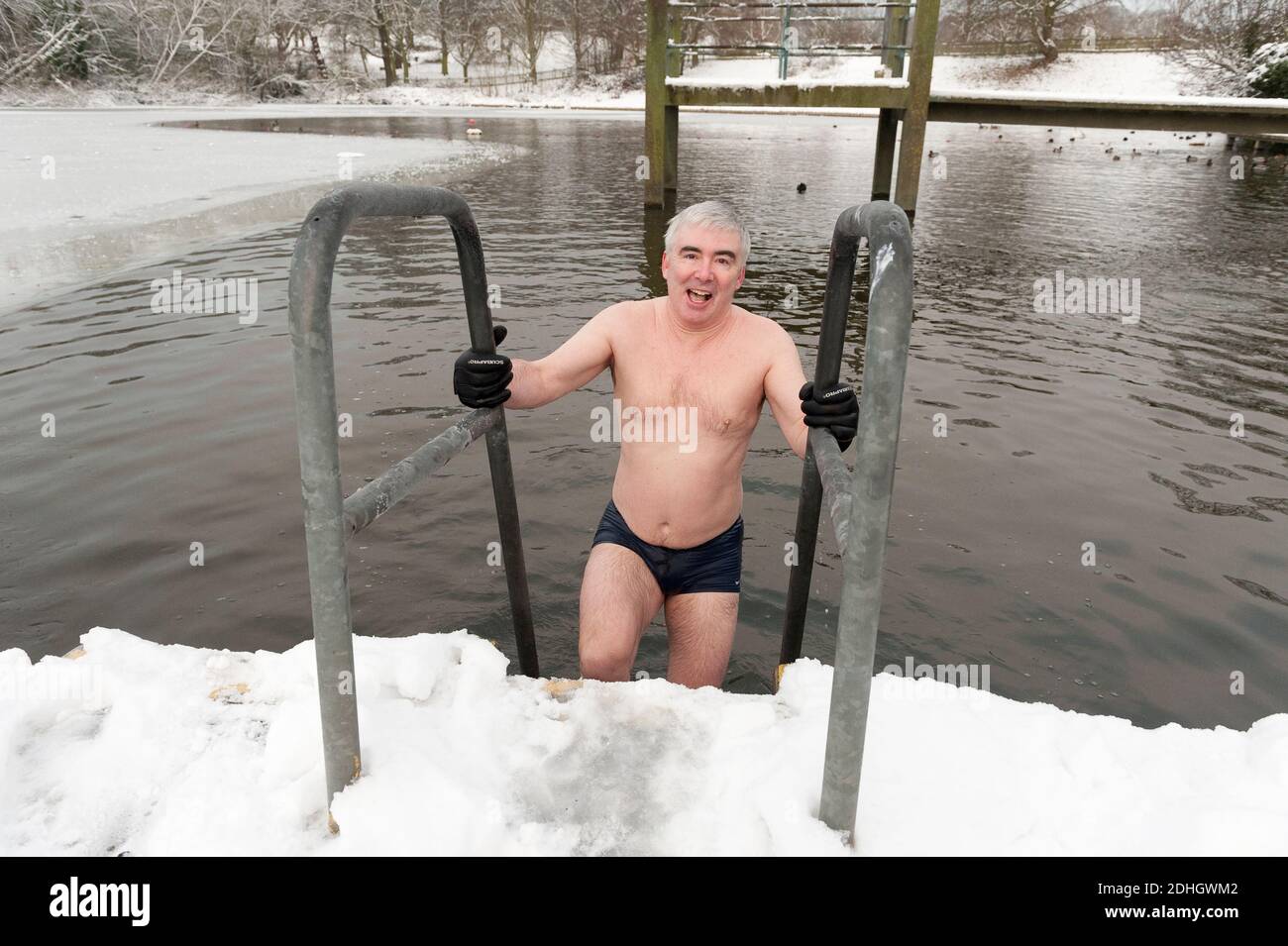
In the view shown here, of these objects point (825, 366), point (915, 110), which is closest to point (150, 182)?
point (915, 110)

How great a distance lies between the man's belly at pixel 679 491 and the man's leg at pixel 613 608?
0.14m

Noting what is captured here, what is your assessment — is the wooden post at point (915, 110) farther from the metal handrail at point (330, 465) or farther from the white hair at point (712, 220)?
the metal handrail at point (330, 465)

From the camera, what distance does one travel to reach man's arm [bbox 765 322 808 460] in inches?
102

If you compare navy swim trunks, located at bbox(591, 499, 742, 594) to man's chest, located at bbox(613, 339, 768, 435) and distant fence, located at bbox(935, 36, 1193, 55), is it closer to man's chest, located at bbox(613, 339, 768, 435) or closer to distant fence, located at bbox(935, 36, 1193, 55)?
man's chest, located at bbox(613, 339, 768, 435)

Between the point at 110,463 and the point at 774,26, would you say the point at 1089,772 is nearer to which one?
the point at 110,463

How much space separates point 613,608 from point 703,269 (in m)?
1.20

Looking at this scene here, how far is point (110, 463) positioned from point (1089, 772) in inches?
202

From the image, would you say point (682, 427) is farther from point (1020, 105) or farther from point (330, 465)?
point (1020, 105)

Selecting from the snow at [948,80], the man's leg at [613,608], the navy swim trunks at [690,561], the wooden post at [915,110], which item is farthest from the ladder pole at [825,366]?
the snow at [948,80]

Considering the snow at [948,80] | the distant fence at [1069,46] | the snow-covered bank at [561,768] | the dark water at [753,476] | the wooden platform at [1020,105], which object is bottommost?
the dark water at [753,476]

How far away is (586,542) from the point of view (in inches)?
173

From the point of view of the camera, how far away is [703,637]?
9.87 ft

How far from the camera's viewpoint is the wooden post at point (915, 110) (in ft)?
37.4

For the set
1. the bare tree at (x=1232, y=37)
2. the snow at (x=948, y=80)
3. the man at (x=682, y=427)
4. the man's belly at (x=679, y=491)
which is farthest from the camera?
the snow at (x=948, y=80)
